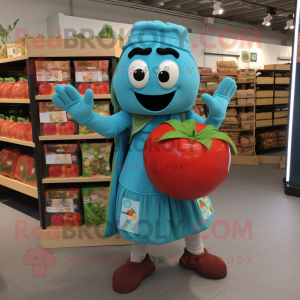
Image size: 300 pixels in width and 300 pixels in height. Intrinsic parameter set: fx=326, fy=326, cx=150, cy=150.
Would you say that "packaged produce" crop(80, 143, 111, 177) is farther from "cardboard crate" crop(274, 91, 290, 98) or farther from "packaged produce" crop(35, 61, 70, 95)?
"cardboard crate" crop(274, 91, 290, 98)

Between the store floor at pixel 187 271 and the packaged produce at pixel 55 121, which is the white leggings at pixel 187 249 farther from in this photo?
the packaged produce at pixel 55 121

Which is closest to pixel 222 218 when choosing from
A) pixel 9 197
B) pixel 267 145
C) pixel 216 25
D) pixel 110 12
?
pixel 9 197

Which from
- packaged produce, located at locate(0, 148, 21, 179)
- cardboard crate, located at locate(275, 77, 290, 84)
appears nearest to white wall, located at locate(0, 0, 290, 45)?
packaged produce, located at locate(0, 148, 21, 179)

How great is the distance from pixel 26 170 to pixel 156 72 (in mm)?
1874

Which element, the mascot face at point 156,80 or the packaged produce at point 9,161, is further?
the packaged produce at point 9,161

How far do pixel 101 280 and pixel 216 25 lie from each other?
933 centimetres

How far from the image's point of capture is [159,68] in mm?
1659

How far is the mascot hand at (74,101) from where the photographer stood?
5.17 feet

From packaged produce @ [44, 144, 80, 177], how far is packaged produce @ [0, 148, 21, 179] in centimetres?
88

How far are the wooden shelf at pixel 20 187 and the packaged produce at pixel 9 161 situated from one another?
0.06m

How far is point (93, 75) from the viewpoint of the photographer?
2393 millimetres

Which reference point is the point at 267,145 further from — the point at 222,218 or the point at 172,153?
the point at 172,153

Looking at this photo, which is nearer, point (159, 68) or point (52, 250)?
point (159, 68)

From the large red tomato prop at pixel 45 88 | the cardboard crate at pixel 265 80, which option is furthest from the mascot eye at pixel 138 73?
the cardboard crate at pixel 265 80
